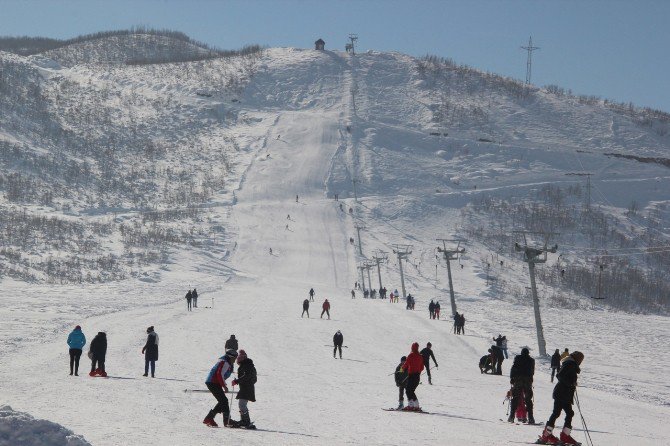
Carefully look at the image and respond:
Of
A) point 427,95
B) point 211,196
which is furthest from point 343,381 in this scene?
point 427,95

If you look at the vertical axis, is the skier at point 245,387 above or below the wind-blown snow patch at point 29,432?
below

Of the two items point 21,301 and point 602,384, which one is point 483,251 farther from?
point 602,384

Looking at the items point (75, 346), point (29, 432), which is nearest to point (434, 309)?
point (75, 346)

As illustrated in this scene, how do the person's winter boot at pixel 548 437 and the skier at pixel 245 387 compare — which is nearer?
the person's winter boot at pixel 548 437

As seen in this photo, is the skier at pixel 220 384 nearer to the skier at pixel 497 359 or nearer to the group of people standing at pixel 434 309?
the skier at pixel 497 359

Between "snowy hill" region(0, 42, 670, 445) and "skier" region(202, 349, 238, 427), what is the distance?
0.47m

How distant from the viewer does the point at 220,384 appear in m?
12.6

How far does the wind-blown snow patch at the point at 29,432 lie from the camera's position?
763 cm

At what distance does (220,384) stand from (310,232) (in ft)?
274

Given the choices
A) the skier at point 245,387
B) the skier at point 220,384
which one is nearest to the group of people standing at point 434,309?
the skier at point 245,387

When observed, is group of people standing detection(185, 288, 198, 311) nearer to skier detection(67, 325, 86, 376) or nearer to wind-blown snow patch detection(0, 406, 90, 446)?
skier detection(67, 325, 86, 376)

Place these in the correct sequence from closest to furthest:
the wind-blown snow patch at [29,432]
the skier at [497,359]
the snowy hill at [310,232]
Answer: the wind-blown snow patch at [29,432] → the snowy hill at [310,232] → the skier at [497,359]

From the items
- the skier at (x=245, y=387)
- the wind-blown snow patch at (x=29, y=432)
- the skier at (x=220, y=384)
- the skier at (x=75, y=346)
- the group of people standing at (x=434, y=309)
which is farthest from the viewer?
the group of people standing at (x=434, y=309)

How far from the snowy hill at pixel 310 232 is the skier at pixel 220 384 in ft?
1.53
